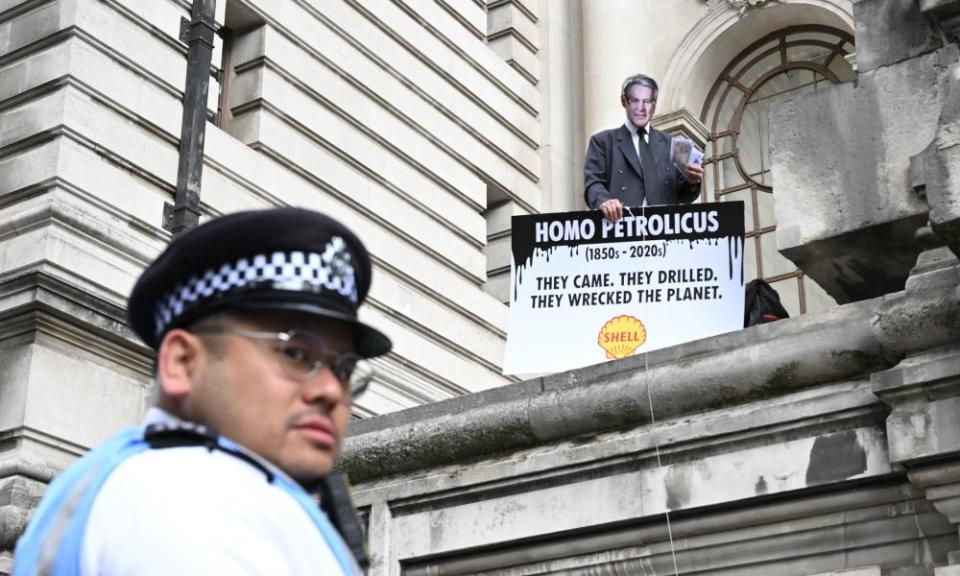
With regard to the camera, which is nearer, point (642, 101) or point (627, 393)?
point (627, 393)

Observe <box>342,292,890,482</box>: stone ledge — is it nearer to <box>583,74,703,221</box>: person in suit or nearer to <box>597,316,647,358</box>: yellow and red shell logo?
<box>597,316,647,358</box>: yellow and red shell logo

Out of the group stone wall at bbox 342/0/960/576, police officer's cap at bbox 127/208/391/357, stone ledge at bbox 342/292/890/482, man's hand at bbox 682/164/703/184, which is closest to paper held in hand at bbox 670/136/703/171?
man's hand at bbox 682/164/703/184

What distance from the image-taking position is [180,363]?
2.54m

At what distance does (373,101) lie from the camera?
2091 cm

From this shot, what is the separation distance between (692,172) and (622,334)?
218cm

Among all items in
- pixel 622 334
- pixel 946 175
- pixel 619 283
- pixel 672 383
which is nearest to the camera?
pixel 946 175

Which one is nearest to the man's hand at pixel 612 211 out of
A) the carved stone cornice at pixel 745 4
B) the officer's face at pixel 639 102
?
the officer's face at pixel 639 102

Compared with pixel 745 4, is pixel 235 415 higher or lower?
lower

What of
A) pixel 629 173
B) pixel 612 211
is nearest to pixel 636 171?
pixel 629 173

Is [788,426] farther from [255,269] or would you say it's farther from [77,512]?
[77,512]

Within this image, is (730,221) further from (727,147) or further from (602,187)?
(727,147)

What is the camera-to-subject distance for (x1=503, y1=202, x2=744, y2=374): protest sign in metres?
8.58

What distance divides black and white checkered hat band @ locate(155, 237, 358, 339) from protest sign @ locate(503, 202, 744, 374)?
580 cm

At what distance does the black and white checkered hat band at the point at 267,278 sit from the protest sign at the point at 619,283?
5803 millimetres
